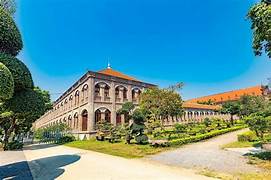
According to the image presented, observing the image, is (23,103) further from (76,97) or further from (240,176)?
(76,97)

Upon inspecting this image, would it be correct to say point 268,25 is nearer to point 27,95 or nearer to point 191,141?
point 27,95

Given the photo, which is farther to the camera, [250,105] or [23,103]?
[250,105]

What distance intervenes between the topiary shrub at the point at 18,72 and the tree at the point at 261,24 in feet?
33.4

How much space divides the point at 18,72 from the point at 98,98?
22.6 meters

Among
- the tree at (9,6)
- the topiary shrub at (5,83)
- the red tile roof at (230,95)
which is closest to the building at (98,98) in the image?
the tree at (9,6)

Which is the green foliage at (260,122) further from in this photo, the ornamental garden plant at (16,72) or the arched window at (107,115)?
the arched window at (107,115)

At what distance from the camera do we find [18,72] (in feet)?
30.3

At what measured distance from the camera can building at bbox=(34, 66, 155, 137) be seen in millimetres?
30969

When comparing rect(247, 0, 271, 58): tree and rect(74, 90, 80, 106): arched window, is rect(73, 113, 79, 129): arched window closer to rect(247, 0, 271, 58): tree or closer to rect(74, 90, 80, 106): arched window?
rect(74, 90, 80, 106): arched window

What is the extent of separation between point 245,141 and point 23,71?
17.6m

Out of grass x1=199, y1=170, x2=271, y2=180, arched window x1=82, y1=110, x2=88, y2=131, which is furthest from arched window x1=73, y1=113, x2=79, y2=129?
grass x1=199, y1=170, x2=271, y2=180

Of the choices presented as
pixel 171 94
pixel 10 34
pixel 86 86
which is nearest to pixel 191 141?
pixel 171 94

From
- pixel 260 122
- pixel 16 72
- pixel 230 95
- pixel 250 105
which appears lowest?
pixel 260 122

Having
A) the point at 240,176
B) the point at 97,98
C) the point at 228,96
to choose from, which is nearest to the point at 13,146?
the point at 97,98
